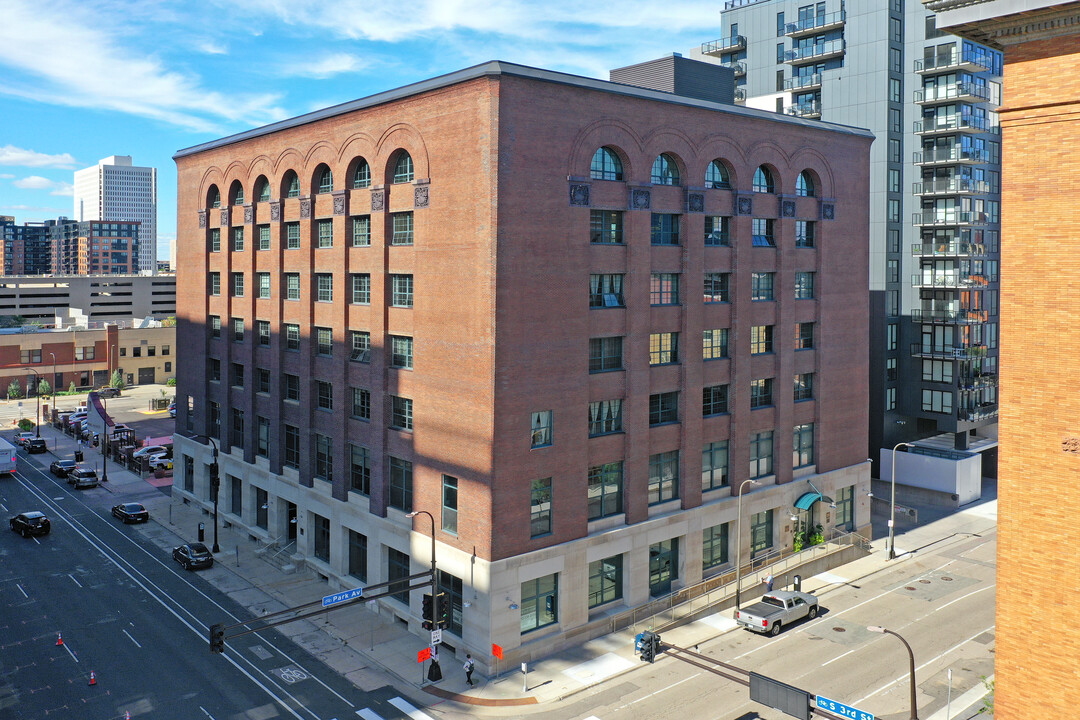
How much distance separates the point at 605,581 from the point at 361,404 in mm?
16529

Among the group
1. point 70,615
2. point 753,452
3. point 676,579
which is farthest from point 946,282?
point 70,615

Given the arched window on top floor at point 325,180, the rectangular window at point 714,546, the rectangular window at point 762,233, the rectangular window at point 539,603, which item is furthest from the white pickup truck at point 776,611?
the arched window on top floor at point 325,180

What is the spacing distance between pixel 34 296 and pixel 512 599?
14775 cm

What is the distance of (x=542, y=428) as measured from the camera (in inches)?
1583

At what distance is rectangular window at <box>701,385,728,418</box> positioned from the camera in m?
48.0

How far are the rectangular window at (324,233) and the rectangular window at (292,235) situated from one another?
2.47 meters

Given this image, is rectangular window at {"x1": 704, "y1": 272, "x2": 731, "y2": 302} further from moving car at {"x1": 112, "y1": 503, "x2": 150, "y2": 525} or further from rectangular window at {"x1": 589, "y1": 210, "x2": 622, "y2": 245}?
moving car at {"x1": 112, "y1": 503, "x2": 150, "y2": 525}

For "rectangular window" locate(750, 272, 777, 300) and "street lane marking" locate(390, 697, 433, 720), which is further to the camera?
"rectangular window" locate(750, 272, 777, 300)

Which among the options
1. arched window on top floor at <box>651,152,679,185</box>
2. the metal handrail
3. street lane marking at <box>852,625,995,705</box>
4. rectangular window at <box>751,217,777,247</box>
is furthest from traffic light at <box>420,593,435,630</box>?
rectangular window at <box>751,217,777,247</box>

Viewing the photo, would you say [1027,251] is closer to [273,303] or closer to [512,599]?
[512,599]

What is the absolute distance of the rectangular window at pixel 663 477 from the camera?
45406 mm

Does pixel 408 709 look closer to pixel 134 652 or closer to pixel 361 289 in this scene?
pixel 134 652

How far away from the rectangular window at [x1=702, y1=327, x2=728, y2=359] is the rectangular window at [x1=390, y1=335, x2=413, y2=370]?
16.1 m

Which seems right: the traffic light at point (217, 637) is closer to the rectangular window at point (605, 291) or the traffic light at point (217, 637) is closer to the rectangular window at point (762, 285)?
the rectangular window at point (605, 291)
